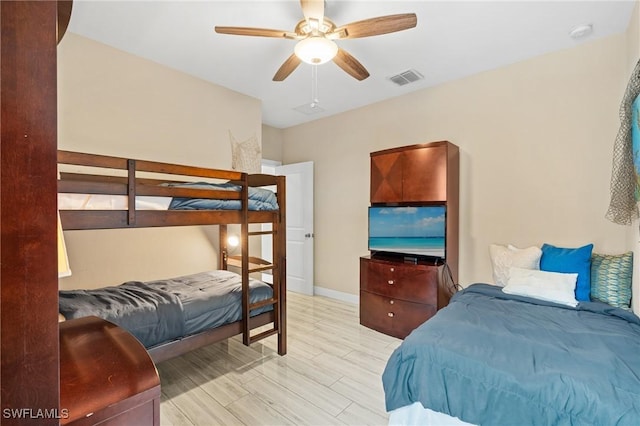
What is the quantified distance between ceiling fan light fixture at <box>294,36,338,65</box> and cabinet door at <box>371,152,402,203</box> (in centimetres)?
161

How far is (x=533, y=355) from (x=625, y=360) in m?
A: 0.40

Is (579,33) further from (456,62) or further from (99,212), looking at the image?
(99,212)

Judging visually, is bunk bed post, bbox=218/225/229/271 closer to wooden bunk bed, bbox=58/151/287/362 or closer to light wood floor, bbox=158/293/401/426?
wooden bunk bed, bbox=58/151/287/362

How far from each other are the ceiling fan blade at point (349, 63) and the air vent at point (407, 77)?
91 cm

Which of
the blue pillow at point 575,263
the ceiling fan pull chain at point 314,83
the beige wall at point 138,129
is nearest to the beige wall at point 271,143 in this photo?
the beige wall at point 138,129

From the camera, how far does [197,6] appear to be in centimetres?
222

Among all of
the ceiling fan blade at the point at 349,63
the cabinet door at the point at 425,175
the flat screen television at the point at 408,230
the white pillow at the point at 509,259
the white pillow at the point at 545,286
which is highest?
the ceiling fan blade at the point at 349,63

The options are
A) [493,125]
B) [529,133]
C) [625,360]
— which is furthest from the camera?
[493,125]

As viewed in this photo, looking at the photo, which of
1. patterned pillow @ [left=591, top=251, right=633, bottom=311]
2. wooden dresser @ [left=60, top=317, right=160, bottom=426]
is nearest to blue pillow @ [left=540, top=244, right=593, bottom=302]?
patterned pillow @ [left=591, top=251, right=633, bottom=311]

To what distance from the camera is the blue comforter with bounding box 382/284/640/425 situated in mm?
1243

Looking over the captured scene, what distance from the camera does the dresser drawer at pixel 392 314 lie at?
301cm

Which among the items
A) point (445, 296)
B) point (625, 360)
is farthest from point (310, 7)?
point (445, 296)

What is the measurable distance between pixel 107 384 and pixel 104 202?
1.26 m

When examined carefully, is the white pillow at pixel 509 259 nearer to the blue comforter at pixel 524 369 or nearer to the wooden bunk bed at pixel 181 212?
the blue comforter at pixel 524 369
